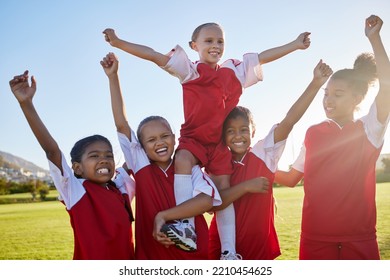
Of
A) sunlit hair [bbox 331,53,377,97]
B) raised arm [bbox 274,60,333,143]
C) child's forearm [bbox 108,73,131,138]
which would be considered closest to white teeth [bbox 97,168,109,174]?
child's forearm [bbox 108,73,131,138]

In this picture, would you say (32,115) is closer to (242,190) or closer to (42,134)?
(42,134)

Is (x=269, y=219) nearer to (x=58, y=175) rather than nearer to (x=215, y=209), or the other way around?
(x=215, y=209)

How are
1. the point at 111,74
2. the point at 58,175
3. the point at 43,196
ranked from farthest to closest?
1. the point at 43,196
2. the point at 111,74
3. the point at 58,175

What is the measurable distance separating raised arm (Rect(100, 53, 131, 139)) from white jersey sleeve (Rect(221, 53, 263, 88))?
682mm

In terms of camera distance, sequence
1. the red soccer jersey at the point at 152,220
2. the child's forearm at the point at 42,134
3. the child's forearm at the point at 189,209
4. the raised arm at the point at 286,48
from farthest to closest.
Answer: the raised arm at the point at 286,48, the red soccer jersey at the point at 152,220, the child's forearm at the point at 189,209, the child's forearm at the point at 42,134

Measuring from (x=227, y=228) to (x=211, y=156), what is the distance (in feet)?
1.31

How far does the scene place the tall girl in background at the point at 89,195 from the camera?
7.11 feet

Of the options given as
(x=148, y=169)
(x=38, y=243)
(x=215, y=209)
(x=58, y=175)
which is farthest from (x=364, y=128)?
(x=38, y=243)

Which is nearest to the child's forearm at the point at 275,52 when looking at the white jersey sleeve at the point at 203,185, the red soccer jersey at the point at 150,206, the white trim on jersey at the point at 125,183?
the white jersey sleeve at the point at 203,185

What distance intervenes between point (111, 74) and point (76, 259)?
3.19 feet

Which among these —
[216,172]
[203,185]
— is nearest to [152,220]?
[203,185]

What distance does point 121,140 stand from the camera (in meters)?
2.43

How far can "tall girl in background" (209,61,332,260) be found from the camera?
7.91 ft

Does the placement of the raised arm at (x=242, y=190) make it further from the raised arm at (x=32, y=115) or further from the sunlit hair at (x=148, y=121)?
the raised arm at (x=32, y=115)
